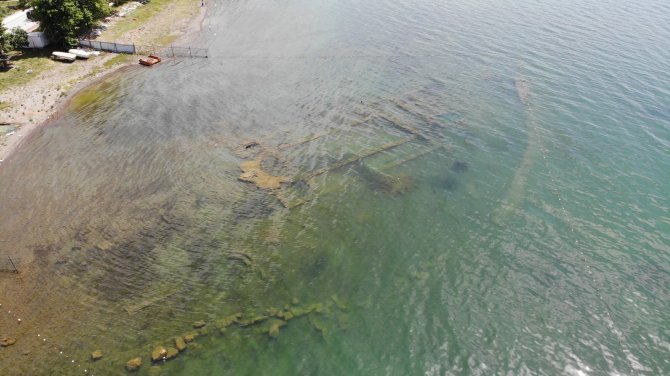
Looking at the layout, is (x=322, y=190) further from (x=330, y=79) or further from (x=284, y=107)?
(x=330, y=79)

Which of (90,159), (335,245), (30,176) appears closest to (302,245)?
(335,245)

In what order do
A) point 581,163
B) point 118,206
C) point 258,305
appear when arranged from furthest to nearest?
point 581,163 < point 118,206 < point 258,305

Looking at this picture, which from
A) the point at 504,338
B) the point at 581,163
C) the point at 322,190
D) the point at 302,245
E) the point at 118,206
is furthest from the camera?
the point at 581,163

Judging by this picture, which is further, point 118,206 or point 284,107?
point 284,107

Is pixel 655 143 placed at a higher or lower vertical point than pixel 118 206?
higher

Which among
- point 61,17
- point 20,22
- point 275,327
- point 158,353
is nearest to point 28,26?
point 20,22

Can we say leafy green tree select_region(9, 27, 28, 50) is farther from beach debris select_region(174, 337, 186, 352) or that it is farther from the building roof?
beach debris select_region(174, 337, 186, 352)

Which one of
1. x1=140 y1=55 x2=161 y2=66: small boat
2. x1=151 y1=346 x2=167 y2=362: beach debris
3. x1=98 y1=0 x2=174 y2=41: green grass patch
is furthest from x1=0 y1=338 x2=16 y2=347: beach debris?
x1=98 y1=0 x2=174 y2=41: green grass patch

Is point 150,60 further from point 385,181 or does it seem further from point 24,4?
point 385,181
